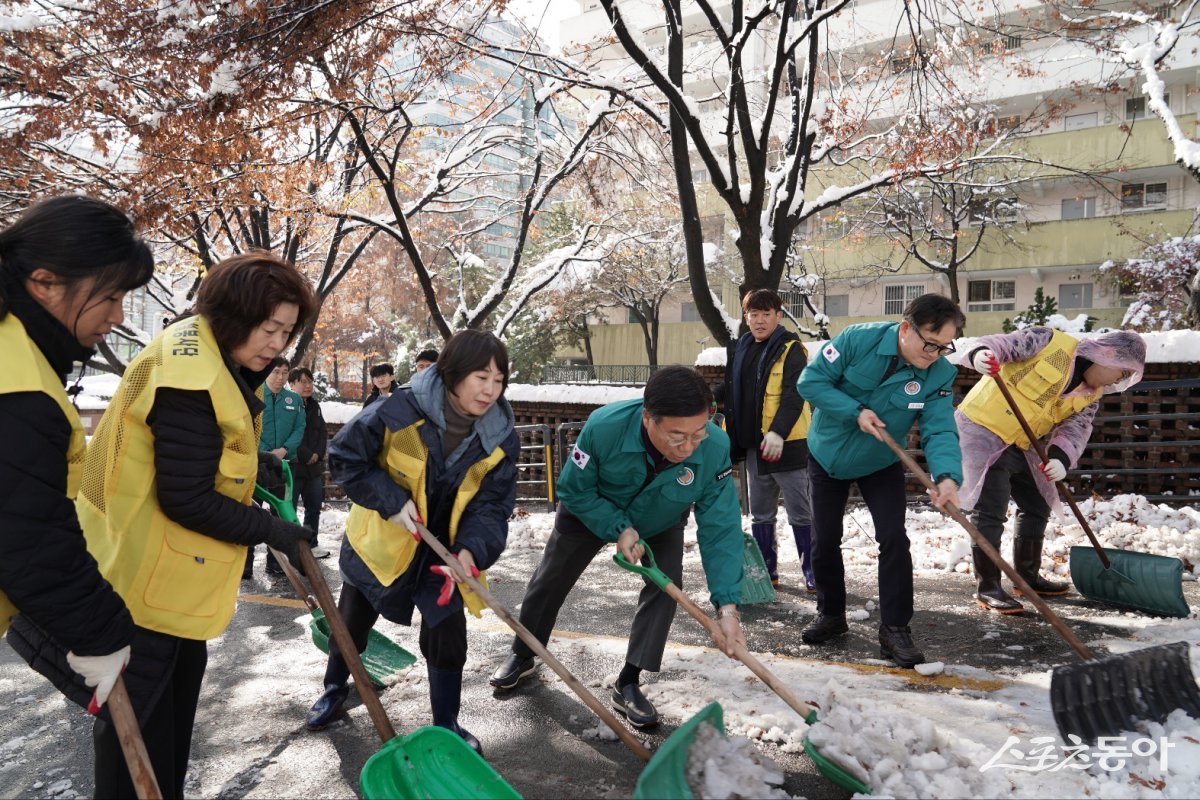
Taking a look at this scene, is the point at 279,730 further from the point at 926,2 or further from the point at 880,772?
the point at 926,2

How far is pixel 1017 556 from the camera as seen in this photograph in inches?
208

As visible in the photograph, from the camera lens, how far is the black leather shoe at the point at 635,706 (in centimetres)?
338

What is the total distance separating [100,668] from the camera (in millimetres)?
1868

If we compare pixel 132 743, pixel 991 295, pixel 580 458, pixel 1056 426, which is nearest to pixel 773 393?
pixel 1056 426

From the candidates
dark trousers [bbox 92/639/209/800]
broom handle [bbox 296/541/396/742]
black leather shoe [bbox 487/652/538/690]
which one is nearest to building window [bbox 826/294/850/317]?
black leather shoe [bbox 487/652/538/690]

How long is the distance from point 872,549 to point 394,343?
30030 mm

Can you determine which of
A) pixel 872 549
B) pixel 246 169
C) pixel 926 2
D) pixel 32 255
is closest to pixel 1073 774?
pixel 32 255

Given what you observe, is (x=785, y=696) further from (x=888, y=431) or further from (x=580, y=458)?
(x=888, y=431)

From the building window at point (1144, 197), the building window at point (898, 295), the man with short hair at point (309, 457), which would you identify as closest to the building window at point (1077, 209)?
the building window at point (1144, 197)

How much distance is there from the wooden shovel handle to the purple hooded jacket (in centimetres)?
435

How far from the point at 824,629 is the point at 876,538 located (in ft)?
2.03

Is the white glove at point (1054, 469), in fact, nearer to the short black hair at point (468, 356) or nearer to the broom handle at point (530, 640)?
the broom handle at point (530, 640)

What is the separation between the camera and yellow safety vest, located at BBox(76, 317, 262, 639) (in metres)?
2.06

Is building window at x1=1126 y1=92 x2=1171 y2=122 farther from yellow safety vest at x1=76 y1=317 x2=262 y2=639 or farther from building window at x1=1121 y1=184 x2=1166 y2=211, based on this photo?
yellow safety vest at x1=76 y1=317 x2=262 y2=639
